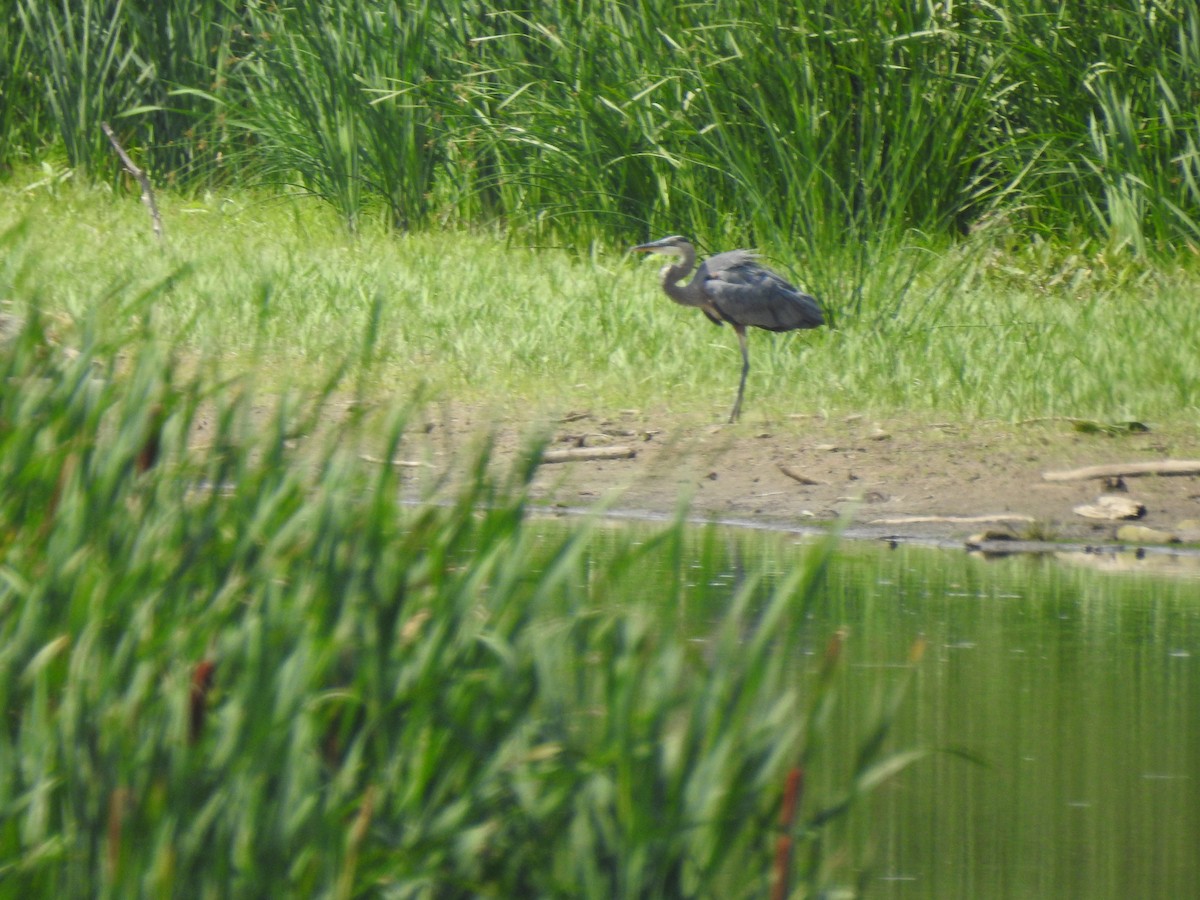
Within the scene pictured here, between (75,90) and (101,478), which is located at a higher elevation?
(101,478)

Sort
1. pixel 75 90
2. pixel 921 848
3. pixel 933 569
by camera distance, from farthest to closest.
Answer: pixel 75 90 → pixel 933 569 → pixel 921 848

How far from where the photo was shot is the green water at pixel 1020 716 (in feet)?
11.4

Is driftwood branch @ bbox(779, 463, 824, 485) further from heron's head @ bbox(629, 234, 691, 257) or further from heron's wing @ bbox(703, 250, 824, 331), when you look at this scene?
heron's head @ bbox(629, 234, 691, 257)

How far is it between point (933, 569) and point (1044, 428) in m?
1.85

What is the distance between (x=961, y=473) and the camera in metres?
7.29

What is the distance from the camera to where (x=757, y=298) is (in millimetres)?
8273

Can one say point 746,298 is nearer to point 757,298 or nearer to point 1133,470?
point 757,298

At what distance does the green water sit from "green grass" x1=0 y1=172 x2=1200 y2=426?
1947 millimetres

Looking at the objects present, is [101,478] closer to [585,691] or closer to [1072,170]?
[585,691]

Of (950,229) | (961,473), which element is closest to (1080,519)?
(961,473)

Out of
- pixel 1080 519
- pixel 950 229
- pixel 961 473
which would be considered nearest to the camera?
pixel 1080 519

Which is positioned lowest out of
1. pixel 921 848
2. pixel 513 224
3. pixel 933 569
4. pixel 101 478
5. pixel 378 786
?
pixel 513 224

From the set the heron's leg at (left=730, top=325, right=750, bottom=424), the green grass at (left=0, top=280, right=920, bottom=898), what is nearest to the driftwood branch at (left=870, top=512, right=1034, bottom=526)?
the heron's leg at (left=730, top=325, right=750, bottom=424)

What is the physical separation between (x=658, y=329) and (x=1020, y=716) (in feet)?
16.7
